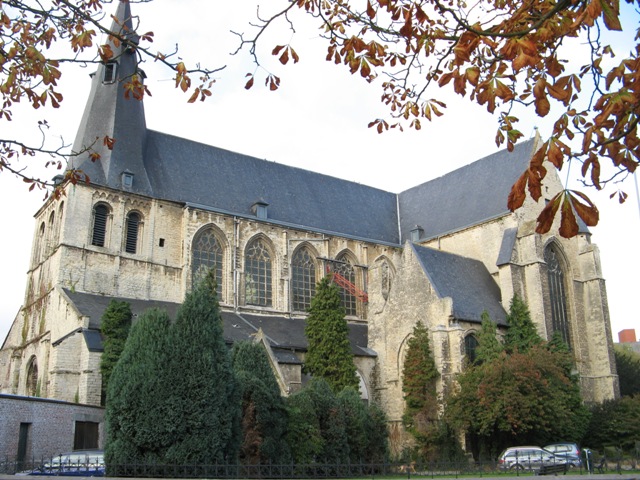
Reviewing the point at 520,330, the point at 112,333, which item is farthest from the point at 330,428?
the point at 520,330

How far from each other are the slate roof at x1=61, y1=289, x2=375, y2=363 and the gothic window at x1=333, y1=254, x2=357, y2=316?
1.75 m

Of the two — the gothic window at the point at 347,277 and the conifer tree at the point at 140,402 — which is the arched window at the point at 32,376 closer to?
the conifer tree at the point at 140,402

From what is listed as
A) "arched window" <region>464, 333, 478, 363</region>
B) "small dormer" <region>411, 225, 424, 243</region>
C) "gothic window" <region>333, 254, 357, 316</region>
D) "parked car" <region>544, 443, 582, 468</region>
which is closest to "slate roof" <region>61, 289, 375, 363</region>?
"gothic window" <region>333, 254, 357, 316</region>

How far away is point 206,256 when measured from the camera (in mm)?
26797

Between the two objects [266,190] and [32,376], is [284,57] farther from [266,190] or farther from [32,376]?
[266,190]

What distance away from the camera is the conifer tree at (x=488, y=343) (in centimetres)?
2262

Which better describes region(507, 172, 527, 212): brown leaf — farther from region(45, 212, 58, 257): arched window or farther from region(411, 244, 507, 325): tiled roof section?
region(45, 212, 58, 257): arched window

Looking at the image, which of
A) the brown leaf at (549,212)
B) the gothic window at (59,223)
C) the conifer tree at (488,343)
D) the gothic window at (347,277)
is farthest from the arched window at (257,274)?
the brown leaf at (549,212)

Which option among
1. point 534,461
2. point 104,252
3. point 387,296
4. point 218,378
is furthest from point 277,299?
point 218,378

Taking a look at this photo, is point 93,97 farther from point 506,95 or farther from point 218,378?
point 506,95

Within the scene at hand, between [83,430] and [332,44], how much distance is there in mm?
15400

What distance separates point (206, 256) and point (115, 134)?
19.2ft

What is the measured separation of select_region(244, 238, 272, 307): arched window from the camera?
27516mm

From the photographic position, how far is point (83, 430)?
18.3m
